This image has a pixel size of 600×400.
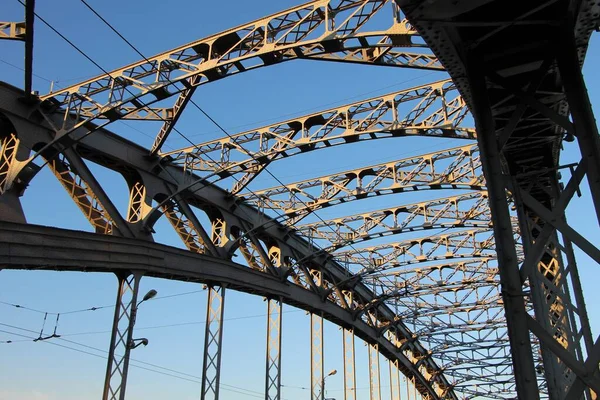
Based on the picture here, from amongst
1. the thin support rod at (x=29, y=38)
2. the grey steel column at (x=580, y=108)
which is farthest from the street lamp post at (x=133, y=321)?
the grey steel column at (x=580, y=108)

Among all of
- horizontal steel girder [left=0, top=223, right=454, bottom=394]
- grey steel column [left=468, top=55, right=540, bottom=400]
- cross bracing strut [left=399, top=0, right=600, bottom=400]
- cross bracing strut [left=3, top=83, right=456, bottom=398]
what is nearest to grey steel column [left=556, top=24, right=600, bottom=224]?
cross bracing strut [left=399, top=0, right=600, bottom=400]

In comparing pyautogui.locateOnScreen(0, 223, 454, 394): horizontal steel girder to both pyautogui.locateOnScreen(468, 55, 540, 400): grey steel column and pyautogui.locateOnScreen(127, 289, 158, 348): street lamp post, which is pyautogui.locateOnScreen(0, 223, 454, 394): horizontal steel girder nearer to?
pyautogui.locateOnScreen(127, 289, 158, 348): street lamp post

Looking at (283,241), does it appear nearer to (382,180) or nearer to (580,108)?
(382,180)

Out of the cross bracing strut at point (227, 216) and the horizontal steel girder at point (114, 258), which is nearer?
the horizontal steel girder at point (114, 258)

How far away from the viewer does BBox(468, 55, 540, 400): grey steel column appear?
595cm

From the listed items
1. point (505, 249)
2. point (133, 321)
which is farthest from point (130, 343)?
point (505, 249)

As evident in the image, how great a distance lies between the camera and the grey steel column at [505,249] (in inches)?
234

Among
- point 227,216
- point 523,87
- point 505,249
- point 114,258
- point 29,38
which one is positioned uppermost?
point 227,216

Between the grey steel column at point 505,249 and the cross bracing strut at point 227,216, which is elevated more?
the cross bracing strut at point 227,216

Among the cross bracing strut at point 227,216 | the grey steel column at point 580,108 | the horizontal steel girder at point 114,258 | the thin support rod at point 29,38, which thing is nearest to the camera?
the grey steel column at point 580,108

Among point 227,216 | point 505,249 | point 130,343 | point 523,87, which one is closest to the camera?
point 505,249

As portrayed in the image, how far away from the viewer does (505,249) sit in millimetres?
6375

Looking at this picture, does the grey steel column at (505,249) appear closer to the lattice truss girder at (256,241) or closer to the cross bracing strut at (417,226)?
the cross bracing strut at (417,226)

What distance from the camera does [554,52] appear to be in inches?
→ 257
